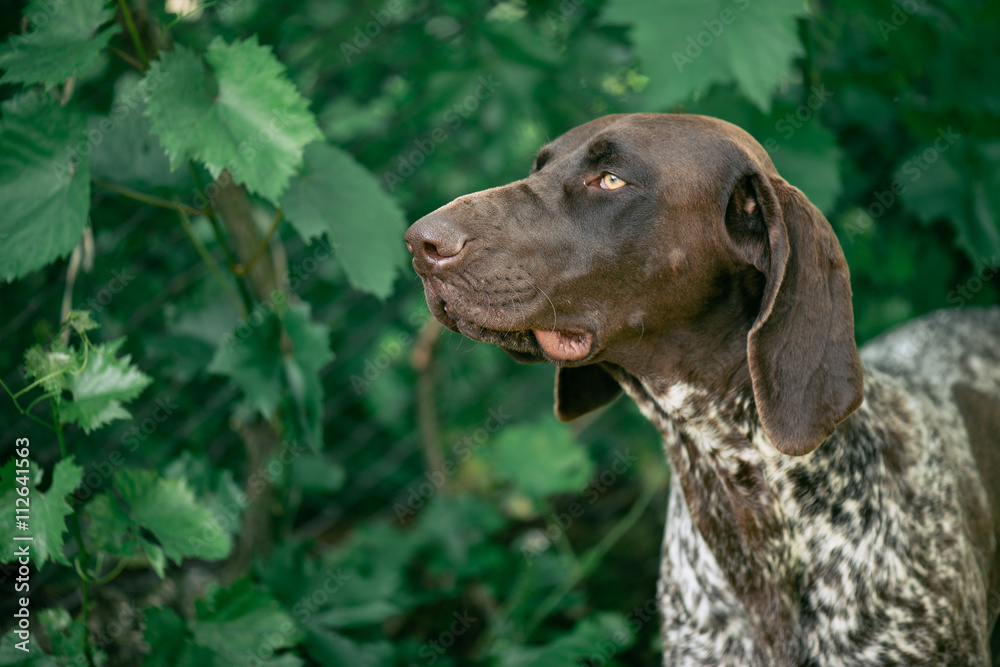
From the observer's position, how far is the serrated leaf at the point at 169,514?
6.47ft

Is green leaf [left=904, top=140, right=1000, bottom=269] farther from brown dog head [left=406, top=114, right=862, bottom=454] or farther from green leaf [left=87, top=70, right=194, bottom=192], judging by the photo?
green leaf [left=87, top=70, right=194, bottom=192]

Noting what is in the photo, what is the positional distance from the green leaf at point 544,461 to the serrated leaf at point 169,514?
133 centimetres

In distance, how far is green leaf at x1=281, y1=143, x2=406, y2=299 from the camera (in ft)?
7.36

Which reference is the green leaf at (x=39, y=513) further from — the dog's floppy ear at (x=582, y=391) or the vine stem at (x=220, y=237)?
the dog's floppy ear at (x=582, y=391)

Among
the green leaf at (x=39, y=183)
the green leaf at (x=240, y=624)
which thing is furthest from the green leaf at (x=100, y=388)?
the green leaf at (x=240, y=624)

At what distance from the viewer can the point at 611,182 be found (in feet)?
5.95

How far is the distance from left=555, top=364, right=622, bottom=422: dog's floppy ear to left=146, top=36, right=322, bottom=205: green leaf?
94 cm

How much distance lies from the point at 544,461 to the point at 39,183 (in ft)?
6.20

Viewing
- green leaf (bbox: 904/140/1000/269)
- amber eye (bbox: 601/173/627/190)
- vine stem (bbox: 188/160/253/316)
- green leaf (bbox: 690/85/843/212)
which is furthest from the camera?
green leaf (bbox: 904/140/1000/269)

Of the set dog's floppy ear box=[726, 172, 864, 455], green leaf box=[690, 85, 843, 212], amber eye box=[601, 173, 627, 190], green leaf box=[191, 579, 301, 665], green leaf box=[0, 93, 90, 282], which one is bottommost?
green leaf box=[690, 85, 843, 212]

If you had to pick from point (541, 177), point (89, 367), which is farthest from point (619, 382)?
point (89, 367)

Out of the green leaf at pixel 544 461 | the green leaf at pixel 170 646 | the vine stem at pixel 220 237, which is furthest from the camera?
the green leaf at pixel 544 461

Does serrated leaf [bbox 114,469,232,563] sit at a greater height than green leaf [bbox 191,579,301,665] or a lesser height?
greater

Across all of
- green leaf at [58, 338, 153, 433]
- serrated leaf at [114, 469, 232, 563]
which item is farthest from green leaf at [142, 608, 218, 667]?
green leaf at [58, 338, 153, 433]
